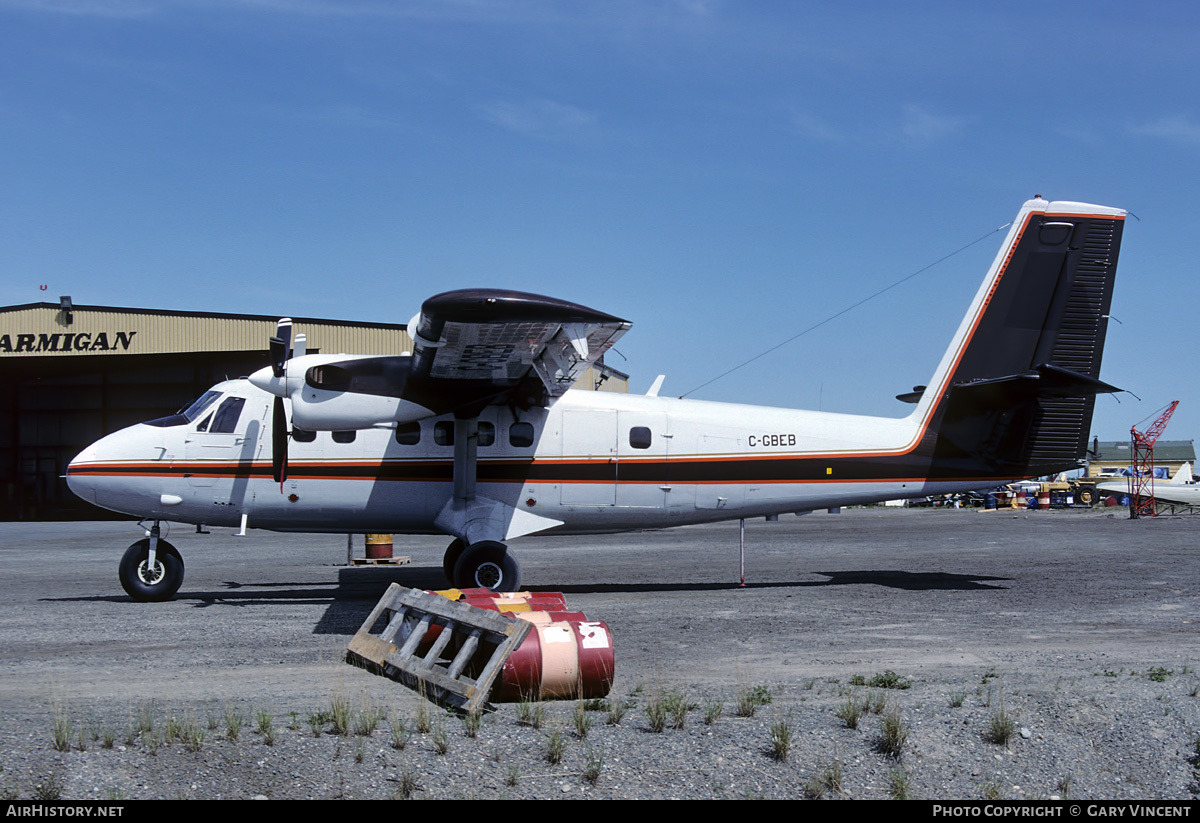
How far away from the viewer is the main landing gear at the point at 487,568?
14070 millimetres

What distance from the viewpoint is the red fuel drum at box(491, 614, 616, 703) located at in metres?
7.59

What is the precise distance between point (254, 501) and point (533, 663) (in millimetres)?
8409

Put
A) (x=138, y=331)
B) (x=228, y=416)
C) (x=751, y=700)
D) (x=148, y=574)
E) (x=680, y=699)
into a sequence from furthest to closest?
(x=138, y=331)
(x=228, y=416)
(x=148, y=574)
(x=751, y=700)
(x=680, y=699)

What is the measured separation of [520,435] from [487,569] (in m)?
2.16

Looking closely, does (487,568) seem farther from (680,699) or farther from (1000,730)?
(1000,730)

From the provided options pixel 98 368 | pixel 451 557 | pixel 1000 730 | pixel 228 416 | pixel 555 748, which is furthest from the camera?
pixel 98 368

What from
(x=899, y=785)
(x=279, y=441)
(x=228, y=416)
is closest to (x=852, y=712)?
(x=899, y=785)

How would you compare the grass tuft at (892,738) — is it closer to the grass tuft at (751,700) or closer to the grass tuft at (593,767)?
the grass tuft at (751,700)

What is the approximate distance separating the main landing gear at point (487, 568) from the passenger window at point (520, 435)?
63.2 inches

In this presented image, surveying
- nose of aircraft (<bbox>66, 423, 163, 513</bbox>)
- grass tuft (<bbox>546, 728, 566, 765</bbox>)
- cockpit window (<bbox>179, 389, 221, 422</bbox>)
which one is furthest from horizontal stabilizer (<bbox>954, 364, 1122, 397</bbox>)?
nose of aircraft (<bbox>66, 423, 163, 513</bbox>)

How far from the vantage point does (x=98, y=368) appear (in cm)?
4831

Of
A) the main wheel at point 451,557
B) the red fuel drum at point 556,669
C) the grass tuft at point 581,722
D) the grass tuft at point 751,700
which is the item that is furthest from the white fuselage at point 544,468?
the grass tuft at point 581,722

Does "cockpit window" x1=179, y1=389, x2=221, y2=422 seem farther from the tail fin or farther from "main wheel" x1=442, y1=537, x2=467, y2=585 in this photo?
the tail fin

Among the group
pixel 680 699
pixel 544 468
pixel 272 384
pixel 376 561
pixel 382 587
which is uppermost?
pixel 272 384
